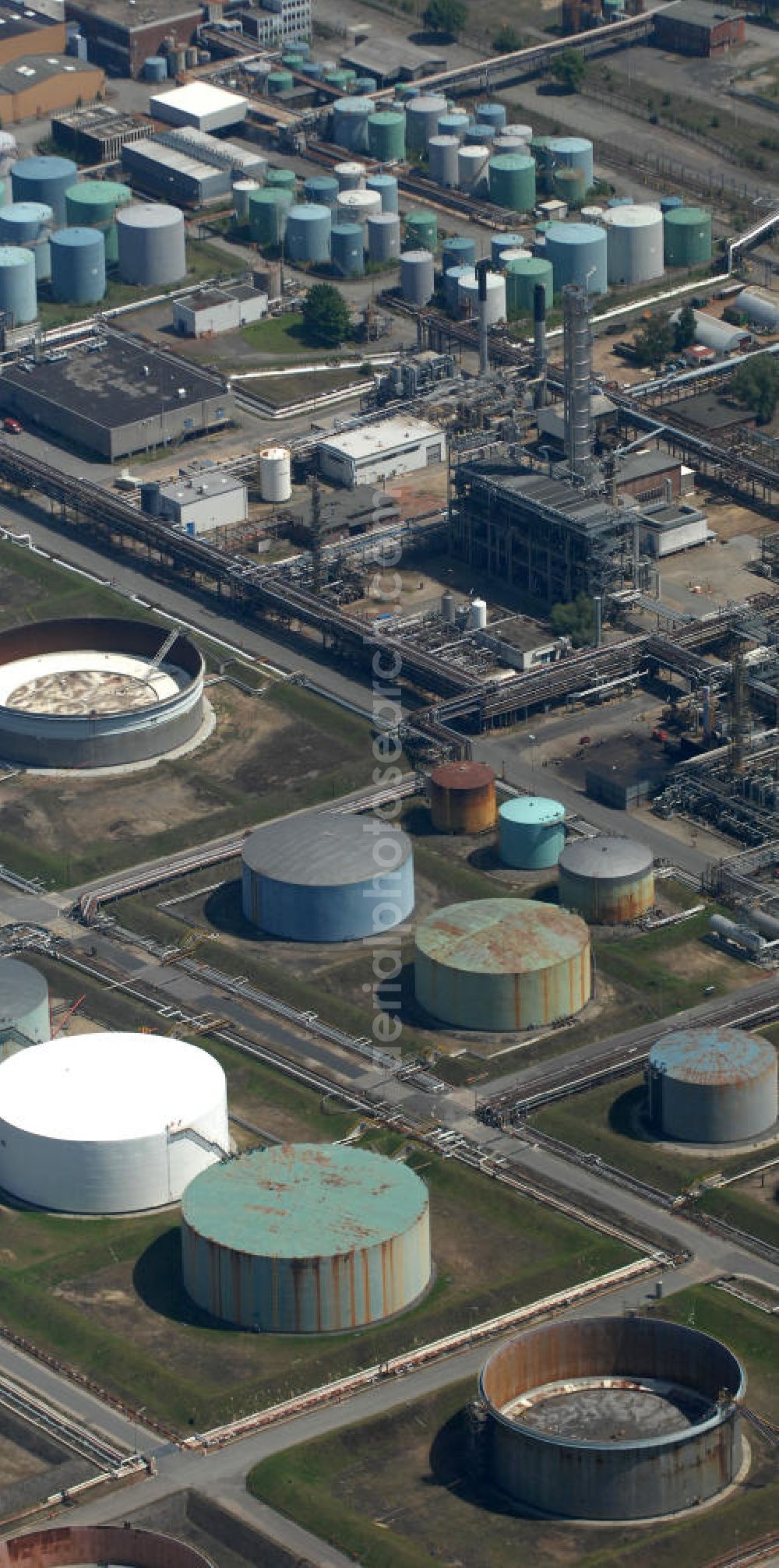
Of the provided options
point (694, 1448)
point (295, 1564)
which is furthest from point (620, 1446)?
point (295, 1564)

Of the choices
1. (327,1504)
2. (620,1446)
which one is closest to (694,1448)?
(620,1446)

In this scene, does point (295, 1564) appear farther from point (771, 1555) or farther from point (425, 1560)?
point (771, 1555)

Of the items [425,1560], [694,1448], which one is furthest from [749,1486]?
[425,1560]

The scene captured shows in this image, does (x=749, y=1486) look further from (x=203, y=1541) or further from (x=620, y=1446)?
(x=203, y=1541)

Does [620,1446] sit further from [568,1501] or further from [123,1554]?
[123,1554]
